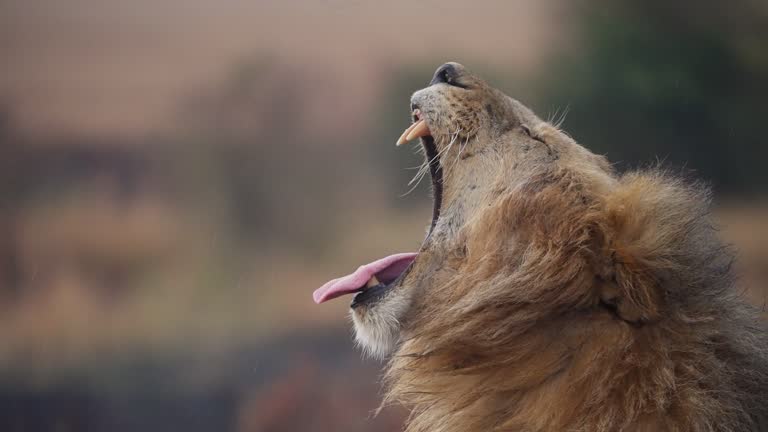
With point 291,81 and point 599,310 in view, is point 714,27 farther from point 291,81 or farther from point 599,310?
point 599,310

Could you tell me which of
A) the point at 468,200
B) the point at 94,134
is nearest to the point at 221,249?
the point at 94,134

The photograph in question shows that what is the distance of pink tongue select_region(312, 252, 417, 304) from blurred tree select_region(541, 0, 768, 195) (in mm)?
1813

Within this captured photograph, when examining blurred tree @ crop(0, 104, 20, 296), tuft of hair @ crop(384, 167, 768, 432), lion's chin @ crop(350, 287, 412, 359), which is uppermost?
tuft of hair @ crop(384, 167, 768, 432)

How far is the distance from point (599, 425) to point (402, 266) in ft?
2.38

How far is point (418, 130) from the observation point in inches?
81.2

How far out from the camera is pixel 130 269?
3439mm

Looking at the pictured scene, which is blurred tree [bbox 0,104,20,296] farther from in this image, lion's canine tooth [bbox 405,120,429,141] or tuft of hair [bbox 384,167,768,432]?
tuft of hair [bbox 384,167,768,432]

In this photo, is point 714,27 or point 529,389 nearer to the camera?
point 529,389

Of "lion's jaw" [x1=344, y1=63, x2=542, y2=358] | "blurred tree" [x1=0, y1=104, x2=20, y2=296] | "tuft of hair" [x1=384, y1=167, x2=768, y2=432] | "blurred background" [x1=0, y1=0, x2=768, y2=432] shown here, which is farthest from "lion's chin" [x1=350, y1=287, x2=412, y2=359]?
"blurred tree" [x1=0, y1=104, x2=20, y2=296]

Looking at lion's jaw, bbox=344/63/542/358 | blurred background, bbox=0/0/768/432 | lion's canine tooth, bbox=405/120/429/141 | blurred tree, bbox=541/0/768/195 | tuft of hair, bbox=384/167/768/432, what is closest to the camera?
tuft of hair, bbox=384/167/768/432

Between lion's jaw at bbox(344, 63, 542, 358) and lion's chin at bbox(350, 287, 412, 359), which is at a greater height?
lion's jaw at bbox(344, 63, 542, 358)

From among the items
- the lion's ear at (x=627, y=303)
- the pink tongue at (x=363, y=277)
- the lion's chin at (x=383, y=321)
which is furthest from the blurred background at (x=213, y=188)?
the lion's ear at (x=627, y=303)

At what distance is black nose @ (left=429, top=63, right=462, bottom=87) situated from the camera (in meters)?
2.07

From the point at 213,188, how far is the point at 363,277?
1587 mm
